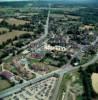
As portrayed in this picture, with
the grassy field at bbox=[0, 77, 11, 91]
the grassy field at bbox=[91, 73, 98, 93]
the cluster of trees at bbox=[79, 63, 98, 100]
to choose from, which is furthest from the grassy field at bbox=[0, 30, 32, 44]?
the grassy field at bbox=[91, 73, 98, 93]

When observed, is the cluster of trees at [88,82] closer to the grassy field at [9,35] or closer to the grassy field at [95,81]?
the grassy field at [95,81]

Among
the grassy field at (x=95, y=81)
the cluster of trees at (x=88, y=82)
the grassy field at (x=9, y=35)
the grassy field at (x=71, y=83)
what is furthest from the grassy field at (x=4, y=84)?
the grassy field at (x=9, y=35)

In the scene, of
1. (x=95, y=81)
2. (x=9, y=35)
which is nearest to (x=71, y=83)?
(x=95, y=81)

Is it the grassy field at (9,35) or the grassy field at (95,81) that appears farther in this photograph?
the grassy field at (9,35)

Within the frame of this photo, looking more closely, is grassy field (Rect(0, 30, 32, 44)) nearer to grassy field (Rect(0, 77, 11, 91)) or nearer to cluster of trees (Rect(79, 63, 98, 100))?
grassy field (Rect(0, 77, 11, 91))

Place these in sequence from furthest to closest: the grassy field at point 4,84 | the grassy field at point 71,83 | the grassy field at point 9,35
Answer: the grassy field at point 9,35, the grassy field at point 4,84, the grassy field at point 71,83

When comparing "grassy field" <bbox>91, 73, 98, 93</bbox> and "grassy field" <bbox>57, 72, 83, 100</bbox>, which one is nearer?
"grassy field" <bbox>57, 72, 83, 100</bbox>

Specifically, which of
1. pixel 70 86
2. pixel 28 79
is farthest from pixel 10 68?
pixel 70 86

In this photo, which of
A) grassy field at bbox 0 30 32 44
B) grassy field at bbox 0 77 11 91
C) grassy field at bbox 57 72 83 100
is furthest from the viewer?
grassy field at bbox 0 30 32 44

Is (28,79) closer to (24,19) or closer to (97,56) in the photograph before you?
(97,56)
